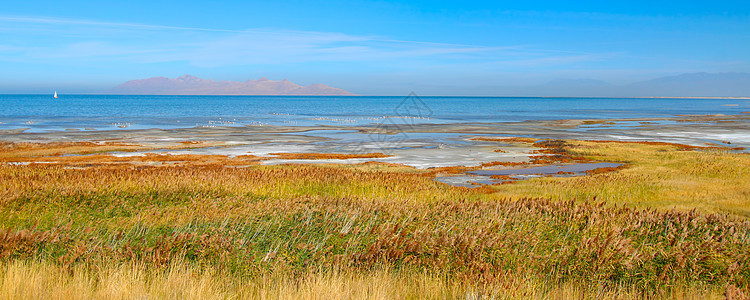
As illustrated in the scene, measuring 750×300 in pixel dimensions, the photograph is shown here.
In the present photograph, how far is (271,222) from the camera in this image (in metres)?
11.0

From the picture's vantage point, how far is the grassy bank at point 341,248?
298 inches

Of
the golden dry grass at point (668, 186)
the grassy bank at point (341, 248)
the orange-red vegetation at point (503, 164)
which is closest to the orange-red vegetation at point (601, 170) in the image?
the golden dry grass at point (668, 186)

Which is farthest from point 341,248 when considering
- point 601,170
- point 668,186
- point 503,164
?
point 503,164

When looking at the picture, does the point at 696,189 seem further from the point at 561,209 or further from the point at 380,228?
the point at 380,228

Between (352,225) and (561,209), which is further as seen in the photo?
(561,209)

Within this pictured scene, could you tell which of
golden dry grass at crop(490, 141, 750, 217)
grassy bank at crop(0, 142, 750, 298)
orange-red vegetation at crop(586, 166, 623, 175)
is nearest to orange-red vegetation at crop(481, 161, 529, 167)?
orange-red vegetation at crop(586, 166, 623, 175)

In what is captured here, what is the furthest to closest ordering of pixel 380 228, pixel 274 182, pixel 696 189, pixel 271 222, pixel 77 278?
pixel 696 189, pixel 274 182, pixel 271 222, pixel 380 228, pixel 77 278

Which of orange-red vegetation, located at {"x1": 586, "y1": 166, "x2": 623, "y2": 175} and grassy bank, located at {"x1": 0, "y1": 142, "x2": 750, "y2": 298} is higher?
grassy bank, located at {"x1": 0, "y1": 142, "x2": 750, "y2": 298}

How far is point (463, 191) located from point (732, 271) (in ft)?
34.6

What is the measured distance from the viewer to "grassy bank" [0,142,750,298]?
7566 mm

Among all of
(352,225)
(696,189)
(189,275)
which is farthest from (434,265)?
(696,189)

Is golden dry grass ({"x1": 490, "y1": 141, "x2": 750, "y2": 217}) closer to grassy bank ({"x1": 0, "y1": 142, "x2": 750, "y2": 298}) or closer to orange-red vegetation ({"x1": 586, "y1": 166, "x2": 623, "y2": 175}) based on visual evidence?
orange-red vegetation ({"x1": 586, "y1": 166, "x2": 623, "y2": 175})

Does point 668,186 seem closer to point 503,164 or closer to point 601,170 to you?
point 601,170

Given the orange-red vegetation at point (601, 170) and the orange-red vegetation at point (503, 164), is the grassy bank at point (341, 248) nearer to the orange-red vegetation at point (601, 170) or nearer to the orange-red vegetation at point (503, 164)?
the orange-red vegetation at point (601, 170)
